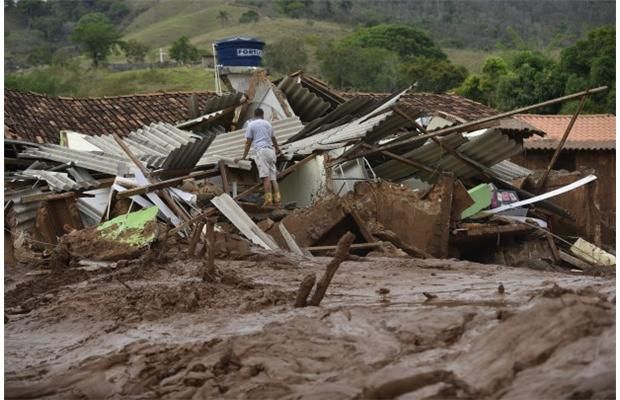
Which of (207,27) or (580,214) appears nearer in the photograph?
(580,214)

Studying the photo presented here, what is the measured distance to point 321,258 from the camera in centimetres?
923

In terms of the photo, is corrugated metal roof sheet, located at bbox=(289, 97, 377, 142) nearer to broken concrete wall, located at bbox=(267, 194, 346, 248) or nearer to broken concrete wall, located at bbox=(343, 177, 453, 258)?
broken concrete wall, located at bbox=(343, 177, 453, 258)

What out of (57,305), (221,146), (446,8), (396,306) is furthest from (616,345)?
(446,8)

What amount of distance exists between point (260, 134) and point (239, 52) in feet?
25.8

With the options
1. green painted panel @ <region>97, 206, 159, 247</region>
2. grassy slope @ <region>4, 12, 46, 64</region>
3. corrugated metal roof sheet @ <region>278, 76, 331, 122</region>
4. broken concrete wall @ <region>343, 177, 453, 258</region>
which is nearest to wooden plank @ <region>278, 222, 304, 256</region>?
broken concrete wall @ <region>343, 177, 453, 258</region>

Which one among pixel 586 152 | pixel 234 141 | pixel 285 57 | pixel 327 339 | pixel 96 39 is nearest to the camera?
pixel 327 339

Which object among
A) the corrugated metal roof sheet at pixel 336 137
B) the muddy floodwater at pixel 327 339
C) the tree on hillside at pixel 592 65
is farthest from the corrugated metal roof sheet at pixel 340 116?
the tree on hillside at pixel 592 65

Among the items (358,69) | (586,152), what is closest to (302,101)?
(586,152)

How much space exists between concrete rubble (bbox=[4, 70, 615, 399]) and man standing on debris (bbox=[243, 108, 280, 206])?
0.28m

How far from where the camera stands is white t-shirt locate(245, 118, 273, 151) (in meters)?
11.4

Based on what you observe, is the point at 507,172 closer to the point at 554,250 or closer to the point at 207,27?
the point at 554,250

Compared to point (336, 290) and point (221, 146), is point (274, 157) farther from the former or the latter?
point (336, 290)

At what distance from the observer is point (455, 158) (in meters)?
12.3

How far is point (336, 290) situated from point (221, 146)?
21.5 feet
